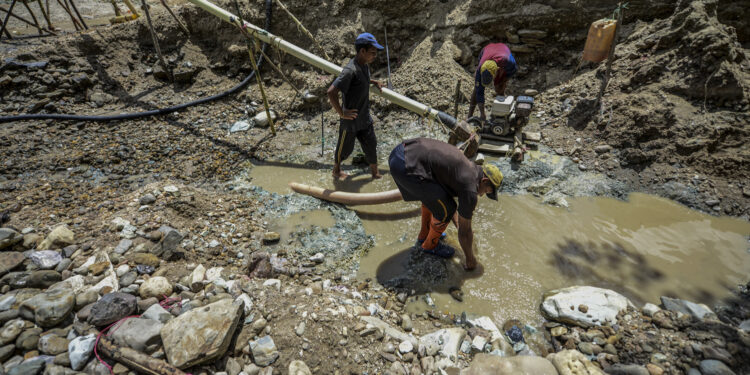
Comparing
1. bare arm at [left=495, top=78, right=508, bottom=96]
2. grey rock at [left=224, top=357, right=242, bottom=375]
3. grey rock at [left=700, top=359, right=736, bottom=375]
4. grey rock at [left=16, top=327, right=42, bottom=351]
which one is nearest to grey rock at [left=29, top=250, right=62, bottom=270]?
grey rock at [left=16, top=327, right=42, bottom=351]

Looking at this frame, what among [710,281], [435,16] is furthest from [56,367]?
[435,16]

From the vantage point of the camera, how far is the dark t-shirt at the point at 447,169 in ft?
8.75

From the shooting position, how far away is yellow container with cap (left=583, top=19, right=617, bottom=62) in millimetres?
5324

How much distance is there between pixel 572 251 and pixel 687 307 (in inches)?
38.6

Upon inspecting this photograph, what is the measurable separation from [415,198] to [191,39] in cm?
697

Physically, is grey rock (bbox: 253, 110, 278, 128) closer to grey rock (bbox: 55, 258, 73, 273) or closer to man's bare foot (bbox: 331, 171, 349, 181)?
man's bare foot (bbox: 331, 171, 349, 181)

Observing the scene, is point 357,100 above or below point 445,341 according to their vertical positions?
above

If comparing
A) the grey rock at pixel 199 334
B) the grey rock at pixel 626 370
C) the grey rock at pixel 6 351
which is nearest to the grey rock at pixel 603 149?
the grey rock at pixel 626 370

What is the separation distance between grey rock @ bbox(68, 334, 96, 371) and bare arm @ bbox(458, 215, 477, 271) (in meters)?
2.89

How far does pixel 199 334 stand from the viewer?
7.16ft

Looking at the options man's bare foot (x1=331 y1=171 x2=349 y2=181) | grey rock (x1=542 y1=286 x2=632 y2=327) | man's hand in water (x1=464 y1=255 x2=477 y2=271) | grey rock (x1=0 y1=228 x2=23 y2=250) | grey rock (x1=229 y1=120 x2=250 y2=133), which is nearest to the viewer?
grey rock (x1=542 y1=286 x2=632 y2=327)

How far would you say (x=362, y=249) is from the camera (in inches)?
142

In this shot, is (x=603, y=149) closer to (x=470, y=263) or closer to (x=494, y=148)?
(x=494, y=148)

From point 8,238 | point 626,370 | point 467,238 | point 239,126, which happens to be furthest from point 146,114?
point 626,370
